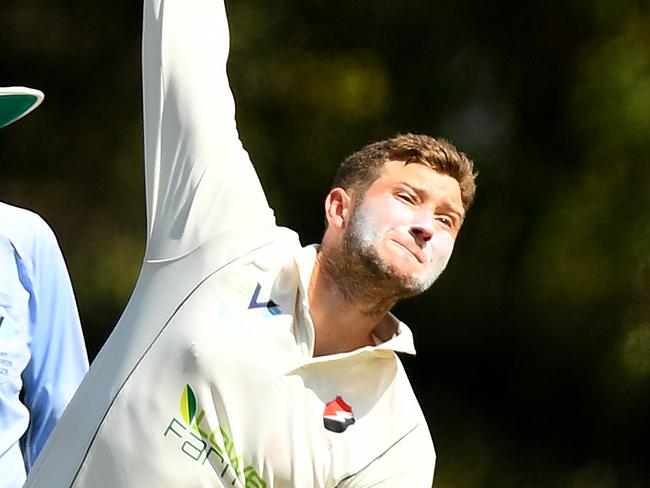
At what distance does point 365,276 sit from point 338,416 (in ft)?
0.72

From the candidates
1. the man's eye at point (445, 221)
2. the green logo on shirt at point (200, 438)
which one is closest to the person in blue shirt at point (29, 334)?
the green logo on shirt at point (200, 438)

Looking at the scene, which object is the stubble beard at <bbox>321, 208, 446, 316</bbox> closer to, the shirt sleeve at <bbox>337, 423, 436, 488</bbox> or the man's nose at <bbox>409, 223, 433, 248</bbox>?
the man's nose at <bbox>409, 223, 433, 248</bbox>

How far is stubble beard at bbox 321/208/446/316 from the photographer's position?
231 centimetres

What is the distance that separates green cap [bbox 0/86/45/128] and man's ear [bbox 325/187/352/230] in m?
0.58

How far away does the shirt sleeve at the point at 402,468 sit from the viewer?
2307mm

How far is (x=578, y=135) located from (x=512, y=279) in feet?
1.63

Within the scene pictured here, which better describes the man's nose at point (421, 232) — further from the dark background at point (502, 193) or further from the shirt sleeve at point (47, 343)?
the dark background at point (502, 193)

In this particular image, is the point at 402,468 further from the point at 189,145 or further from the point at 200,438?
the point at 189,145

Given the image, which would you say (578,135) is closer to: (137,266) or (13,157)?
(137,266)

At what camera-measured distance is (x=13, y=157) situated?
5105 mm

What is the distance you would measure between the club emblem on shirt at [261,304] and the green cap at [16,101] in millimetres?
627

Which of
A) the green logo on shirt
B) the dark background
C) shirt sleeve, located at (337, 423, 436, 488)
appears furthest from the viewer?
the dark background

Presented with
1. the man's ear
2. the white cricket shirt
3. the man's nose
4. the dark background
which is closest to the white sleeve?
the white cricket shirt

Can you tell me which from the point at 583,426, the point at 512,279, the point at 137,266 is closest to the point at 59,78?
the point at 137,266
